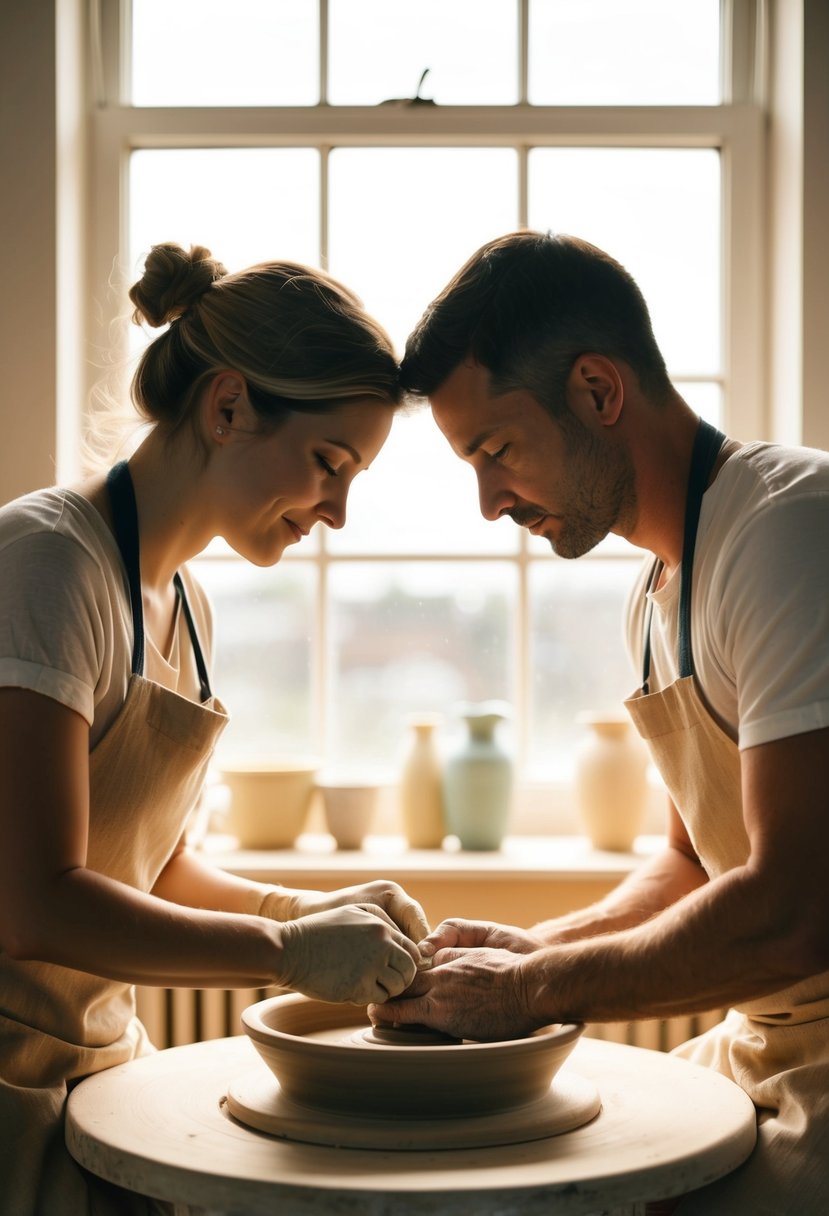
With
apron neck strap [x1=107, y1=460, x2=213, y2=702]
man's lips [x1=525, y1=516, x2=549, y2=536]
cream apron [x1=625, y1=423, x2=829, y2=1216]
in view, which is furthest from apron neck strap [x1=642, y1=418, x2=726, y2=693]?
apron neck strap [x1=107, y1=460, x2=213, y2=702]

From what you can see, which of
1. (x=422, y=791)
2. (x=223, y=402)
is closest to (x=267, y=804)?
(x=422, y=791)

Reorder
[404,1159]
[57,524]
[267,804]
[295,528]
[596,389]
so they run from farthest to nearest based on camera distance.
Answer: [267,804] < [295,528] < [596,389] < [57,524] < [404,1159]

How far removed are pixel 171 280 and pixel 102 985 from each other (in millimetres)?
950

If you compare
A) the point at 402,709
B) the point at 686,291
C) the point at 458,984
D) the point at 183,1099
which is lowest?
the point at 183,1099

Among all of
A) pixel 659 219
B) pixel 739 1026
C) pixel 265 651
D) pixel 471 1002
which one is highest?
pixel 659 219

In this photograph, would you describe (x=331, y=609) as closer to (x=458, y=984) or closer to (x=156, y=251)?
(x=156, y=251)

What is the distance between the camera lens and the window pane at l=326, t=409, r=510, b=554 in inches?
106

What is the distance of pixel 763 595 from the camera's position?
4.46ft

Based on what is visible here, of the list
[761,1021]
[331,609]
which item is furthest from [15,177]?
[761,1021]

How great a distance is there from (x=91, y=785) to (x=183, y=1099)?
1.27ft

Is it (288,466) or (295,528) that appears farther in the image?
(295,528)

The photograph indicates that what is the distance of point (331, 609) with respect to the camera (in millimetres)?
2711

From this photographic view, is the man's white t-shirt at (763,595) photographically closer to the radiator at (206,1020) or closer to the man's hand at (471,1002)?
the man's hand at (471,1002)

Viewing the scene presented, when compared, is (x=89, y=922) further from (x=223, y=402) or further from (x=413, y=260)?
(x=413, y=260)
